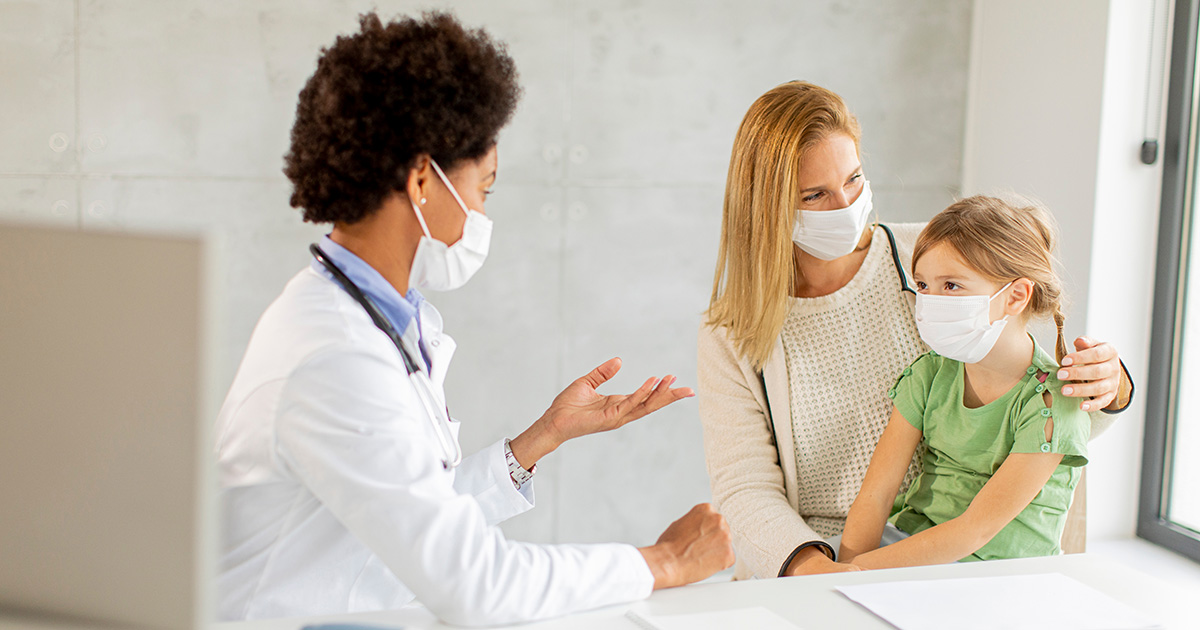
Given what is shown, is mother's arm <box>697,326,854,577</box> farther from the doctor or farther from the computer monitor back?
the computer monitor back

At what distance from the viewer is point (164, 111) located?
2785 millimetres

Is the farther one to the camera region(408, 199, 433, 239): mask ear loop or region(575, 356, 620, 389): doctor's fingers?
region(575, 356, 620, 389): doctor's fingers

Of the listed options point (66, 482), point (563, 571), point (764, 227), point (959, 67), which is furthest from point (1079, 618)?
point (959, 67)

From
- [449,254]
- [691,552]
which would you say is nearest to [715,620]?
[691,552]

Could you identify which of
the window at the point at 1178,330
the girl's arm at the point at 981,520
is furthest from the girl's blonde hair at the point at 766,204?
the window at the point at 1178,330

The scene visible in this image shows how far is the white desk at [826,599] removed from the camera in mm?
1161

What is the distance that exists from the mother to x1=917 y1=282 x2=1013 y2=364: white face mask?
18 cm

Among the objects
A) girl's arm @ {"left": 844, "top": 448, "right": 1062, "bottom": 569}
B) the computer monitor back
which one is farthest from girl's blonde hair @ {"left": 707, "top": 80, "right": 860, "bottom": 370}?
the computer monitor back

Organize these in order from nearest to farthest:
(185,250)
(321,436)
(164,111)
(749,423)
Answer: (185,250) → (321,436) → (749,423) → (164,111)

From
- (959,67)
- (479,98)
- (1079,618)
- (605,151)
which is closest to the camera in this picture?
(1079,618)

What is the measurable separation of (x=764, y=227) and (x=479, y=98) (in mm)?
720

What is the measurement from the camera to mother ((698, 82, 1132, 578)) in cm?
180

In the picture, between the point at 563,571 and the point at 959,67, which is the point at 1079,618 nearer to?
the point at 563,571

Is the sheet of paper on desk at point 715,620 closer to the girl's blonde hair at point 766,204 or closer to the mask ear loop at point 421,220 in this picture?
the mask ear loop at point 421,220
